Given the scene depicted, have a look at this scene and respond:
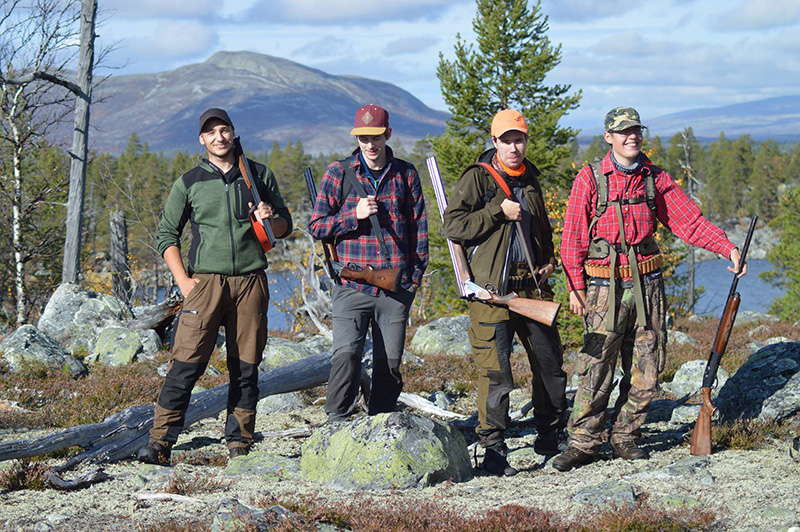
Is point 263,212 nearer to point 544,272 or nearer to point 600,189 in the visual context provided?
point 544,272

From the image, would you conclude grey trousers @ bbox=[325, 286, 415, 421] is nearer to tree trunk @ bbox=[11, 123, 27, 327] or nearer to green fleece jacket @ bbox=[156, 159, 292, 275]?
green fleece jacket @ bbox=[156, 159, 292, 275]

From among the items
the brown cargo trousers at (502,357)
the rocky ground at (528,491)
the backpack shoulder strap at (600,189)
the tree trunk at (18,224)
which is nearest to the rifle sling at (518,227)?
the brown cargo trousers at (502,357)

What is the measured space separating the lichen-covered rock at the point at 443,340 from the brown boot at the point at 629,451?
5.71 m

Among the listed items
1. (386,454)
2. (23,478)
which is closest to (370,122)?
(386,454)

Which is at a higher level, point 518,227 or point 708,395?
point 518,227

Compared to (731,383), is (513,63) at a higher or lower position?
higher

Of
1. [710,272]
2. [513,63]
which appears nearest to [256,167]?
[513,63]

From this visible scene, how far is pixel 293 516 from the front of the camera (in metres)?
4.23

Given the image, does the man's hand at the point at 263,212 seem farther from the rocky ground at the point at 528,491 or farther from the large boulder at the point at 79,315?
the large boulder at the point at 79,315

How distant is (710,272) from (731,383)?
248ft

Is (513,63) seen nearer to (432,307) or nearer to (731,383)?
(432,307)

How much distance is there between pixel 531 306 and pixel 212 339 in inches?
97.4

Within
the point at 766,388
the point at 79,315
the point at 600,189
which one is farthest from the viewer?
the point at 79,315

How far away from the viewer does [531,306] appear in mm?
5281
